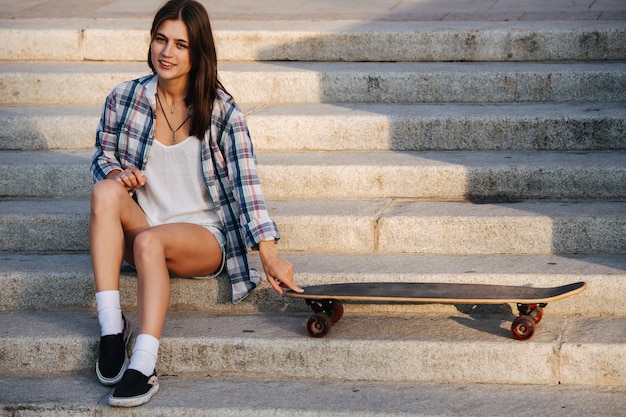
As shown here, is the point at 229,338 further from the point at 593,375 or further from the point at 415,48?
the point at 415,48

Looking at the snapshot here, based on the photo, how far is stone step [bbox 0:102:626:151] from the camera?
5.06 metres

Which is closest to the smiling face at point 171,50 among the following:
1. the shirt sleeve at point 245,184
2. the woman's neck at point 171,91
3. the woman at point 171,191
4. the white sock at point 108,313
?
the woman at point 171,191

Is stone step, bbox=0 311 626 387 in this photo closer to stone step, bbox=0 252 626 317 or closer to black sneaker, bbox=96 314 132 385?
stone step, bbox=0 252 626 317

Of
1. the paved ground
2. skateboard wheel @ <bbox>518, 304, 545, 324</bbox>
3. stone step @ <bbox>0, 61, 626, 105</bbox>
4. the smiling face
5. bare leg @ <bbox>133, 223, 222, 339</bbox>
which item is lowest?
skateboard wheel @ <bbox>518, 304, 545, 324</bbox>

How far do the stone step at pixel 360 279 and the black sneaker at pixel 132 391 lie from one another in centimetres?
67

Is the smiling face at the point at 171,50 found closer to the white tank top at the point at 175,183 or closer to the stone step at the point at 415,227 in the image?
the white tank top at the point at 175,183

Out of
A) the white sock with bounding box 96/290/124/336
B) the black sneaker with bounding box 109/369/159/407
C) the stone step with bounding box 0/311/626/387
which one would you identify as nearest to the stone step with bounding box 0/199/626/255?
the stone step with bounding box 0/311/626/387

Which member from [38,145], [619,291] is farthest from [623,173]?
[38,145]

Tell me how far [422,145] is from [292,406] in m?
2.02

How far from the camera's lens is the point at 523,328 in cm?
379

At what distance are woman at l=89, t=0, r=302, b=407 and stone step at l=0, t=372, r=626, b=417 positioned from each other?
0.15 meters

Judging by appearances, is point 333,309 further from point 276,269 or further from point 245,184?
point 245,184

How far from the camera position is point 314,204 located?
4.76 metres

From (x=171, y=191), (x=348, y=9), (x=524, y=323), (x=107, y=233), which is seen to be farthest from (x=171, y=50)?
(x=348, y=9)
